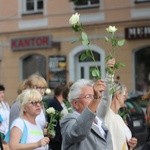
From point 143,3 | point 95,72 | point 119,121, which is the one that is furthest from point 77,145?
point 143,3

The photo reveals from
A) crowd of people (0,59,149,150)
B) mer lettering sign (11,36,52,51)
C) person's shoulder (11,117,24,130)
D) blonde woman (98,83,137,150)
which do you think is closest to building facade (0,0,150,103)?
mer lettering sign (11,36,52,51)

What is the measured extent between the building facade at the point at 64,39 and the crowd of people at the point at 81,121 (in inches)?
566

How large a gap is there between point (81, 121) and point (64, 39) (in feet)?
64.4

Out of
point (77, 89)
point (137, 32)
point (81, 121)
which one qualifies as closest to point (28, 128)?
point (77, 89)

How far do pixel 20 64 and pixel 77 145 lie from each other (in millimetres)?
20738

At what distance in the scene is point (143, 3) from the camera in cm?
2219

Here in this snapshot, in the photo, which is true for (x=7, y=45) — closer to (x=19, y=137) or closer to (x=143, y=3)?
(x=143, y=3)

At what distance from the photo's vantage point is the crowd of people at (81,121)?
441 cm

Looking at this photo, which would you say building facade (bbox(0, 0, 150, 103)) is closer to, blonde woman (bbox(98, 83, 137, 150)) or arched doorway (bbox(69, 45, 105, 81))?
arched doorway (bbox(69, 45, 105, 81))

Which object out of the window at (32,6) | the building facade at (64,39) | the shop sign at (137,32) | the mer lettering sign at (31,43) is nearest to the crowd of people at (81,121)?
the building facade at (64,39)

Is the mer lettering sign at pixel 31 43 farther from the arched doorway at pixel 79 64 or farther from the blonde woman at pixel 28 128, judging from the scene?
the blonde woman at pixel 28 128

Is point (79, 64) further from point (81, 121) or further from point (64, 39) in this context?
point (81, 121)

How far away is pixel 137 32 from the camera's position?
22.0m

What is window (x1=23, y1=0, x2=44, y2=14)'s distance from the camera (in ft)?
82.1
